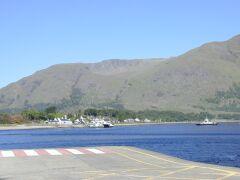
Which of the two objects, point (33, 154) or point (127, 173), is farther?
point (33, 154)

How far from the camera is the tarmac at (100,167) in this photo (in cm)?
3347

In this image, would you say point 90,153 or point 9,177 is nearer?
point 9,177

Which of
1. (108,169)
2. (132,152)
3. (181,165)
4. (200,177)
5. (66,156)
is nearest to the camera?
(200,177)

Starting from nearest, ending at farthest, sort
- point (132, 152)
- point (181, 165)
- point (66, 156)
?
point (181, 165) → point (66, 156) → point (132, 152)

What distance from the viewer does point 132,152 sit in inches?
1948

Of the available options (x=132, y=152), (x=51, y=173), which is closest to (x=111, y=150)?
(x=132, y=152)

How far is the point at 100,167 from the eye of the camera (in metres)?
38.0

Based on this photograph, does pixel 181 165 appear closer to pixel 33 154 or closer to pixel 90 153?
pixel 90 153

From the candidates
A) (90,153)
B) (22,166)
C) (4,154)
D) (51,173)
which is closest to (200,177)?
(51,173)

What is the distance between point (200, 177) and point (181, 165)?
22.9ft

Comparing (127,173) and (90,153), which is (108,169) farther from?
(90,153)

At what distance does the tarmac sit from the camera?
33.5 m

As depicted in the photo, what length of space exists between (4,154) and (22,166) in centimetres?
929

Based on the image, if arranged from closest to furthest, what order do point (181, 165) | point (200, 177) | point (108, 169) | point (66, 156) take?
point (200, 177) → point (108, 169) → point (181, 165) → point (66, 156)
